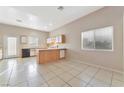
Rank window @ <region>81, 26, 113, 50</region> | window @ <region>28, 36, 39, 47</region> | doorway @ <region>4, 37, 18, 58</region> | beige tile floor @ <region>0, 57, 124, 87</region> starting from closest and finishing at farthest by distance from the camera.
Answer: beige tile floor @ <region>0, 57, 124, 87</region> < window @ <region>81, 26, 113, 50</region> < doorway @ <region>4, 37, 18, 58</region> < window @ <region>28, 36, 39, 47</region>

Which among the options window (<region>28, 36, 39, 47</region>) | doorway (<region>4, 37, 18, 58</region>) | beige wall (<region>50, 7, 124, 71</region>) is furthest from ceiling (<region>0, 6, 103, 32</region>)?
window (<region>28, 36, 39, 47</region>)

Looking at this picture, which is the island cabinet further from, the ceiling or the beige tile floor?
the ceiling

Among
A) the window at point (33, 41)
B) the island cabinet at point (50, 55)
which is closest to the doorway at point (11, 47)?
the window at point (33, 41)

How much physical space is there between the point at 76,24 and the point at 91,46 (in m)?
1.83

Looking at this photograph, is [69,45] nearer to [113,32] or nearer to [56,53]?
[56,53]

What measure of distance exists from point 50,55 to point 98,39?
3197 millimetres

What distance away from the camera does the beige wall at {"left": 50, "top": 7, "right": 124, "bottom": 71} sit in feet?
Result: 10.3

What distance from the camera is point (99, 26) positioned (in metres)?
3.84

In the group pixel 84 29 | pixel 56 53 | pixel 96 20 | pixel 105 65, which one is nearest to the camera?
pixel 105 65

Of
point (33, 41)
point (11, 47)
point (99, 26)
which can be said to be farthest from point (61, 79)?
point (33, 41)

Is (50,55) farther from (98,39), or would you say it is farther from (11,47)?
(11,47)

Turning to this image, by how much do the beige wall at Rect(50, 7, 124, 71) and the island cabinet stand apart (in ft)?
2.24
